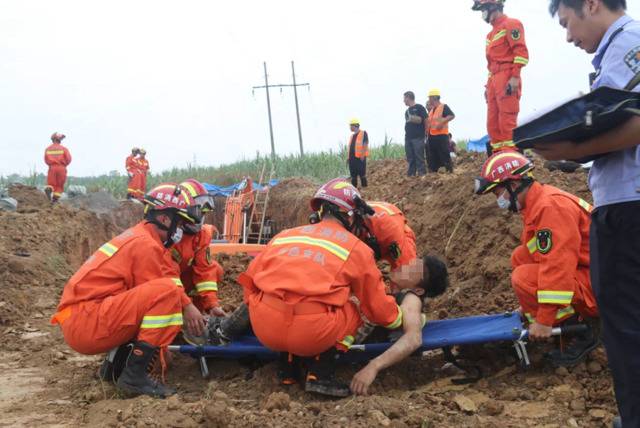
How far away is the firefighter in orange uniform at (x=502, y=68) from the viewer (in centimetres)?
740

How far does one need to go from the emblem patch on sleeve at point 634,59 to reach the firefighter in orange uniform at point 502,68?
5198mm

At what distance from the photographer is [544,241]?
3934mm

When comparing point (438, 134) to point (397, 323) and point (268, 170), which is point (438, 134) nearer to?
point (397, 323)

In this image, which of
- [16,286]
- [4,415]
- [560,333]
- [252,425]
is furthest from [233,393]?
[16,286]

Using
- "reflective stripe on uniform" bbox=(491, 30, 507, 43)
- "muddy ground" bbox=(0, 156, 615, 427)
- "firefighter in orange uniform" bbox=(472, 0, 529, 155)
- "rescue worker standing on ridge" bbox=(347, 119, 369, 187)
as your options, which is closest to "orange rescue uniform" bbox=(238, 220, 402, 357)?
"muddy ground" bbox=(0, 156, 615, 427)

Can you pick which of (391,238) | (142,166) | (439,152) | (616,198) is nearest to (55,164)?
(142,166)

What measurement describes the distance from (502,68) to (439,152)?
11.7ft

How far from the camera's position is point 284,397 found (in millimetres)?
3627

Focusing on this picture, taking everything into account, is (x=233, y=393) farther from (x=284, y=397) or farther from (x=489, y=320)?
(x=489, y=320)

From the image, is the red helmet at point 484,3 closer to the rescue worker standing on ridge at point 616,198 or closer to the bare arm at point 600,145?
the rescue worker standing on ridge at point 616,198

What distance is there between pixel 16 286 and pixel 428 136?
7.02 meters

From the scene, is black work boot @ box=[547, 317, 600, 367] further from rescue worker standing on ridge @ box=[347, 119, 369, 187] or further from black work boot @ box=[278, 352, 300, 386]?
rescue worker standing on ridge @ box=[347, 119, 369, 187]

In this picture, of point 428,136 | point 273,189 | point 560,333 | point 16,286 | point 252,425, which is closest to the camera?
point 252,425

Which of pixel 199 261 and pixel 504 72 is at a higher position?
pixel 504 72
